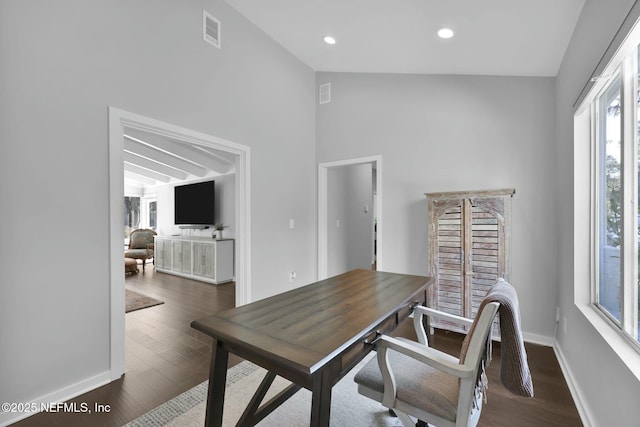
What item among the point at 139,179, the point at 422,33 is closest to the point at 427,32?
the point at 422,33

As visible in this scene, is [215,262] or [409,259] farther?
[215,262]

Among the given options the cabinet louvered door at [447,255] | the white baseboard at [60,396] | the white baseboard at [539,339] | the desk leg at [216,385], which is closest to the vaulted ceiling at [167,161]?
the white baseboard at [60,396]

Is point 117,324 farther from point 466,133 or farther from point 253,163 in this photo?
point 466,133

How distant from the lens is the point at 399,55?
3.08 metres

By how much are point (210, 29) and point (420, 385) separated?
10.9 feet

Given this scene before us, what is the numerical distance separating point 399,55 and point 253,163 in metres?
1.97

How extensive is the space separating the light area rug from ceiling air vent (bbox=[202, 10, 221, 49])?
3.01m

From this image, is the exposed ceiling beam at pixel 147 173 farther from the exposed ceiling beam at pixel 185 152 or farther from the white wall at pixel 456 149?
the white wall at pixel 456 149

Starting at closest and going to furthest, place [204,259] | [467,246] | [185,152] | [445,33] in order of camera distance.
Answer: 1. [445,33]
2. [467,246]
3. [185,152]
4. [204,259]

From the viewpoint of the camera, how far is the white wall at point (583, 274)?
1.29 m

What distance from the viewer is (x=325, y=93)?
13.7ft

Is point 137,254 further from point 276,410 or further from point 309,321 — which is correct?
point 309,321

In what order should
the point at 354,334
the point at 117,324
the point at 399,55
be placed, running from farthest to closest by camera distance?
the point at 399,55
the point at 117,324
the point at 354,334

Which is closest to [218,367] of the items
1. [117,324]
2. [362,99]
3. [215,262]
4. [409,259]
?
[117,324]
